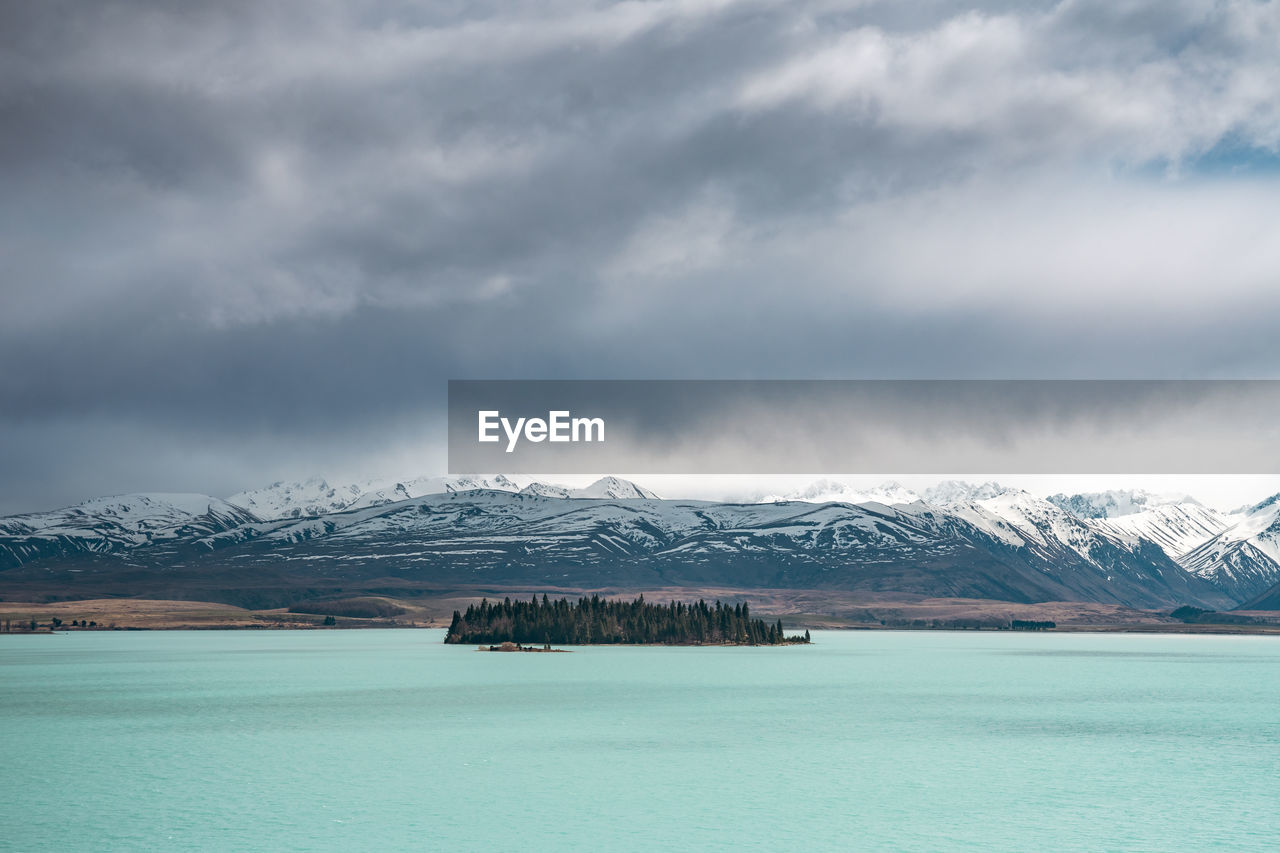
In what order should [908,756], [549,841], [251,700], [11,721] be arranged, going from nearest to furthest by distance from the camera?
1. [549,841]
2. [908,756]
3. [11,721]
4. [251,700]

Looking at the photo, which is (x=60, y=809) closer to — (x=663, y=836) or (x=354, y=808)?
(x=354, y=808)

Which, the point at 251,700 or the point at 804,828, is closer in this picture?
the point at 804,828

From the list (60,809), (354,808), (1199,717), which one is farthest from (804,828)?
(1199,717)

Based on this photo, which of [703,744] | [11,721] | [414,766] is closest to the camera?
[414,766]

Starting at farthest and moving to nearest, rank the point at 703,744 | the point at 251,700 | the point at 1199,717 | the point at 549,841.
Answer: the point at 251,700 → the point at 1199,717 → the point at 703,744 → the point at 549,841

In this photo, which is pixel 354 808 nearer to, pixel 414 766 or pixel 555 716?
pixel 414 766

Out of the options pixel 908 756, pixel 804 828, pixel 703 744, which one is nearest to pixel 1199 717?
pixel 908 756
